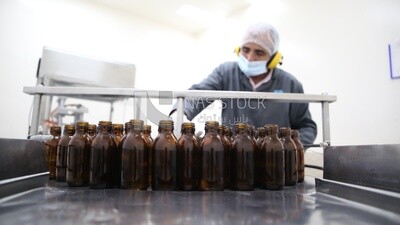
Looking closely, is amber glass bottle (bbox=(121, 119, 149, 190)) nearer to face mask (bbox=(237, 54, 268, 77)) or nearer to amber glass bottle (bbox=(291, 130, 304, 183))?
amber glass bottle (bbox=(291, 130, 304, 183))

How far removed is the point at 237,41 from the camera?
10.9ft

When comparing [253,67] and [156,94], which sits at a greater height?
[253,67]

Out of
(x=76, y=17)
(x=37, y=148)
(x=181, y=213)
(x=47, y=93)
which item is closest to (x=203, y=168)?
(x=181, y=213)

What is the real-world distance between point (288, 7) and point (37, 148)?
2626mm

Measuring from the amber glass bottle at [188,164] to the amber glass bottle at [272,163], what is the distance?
0.19 m

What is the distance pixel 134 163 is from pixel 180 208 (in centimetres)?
23

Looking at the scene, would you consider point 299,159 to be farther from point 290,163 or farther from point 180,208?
point 180,208

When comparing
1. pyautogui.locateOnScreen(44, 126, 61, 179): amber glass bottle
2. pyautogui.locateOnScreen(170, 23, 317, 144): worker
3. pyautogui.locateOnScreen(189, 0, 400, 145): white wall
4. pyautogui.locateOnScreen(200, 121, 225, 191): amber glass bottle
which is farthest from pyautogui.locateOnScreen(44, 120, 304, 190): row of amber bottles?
pyautogui.locateOnScreen(189, 0, 400, 145): white wall

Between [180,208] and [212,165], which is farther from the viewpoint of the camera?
[212,165]

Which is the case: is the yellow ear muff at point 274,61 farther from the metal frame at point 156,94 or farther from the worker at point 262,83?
the metal frame at point 156,94

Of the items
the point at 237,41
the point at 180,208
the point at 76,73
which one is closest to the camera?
the point at 180,208

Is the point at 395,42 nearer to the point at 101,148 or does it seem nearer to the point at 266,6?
the point at 266,6

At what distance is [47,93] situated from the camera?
3.21ft

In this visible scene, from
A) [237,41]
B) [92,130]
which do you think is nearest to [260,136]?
[92,130]
